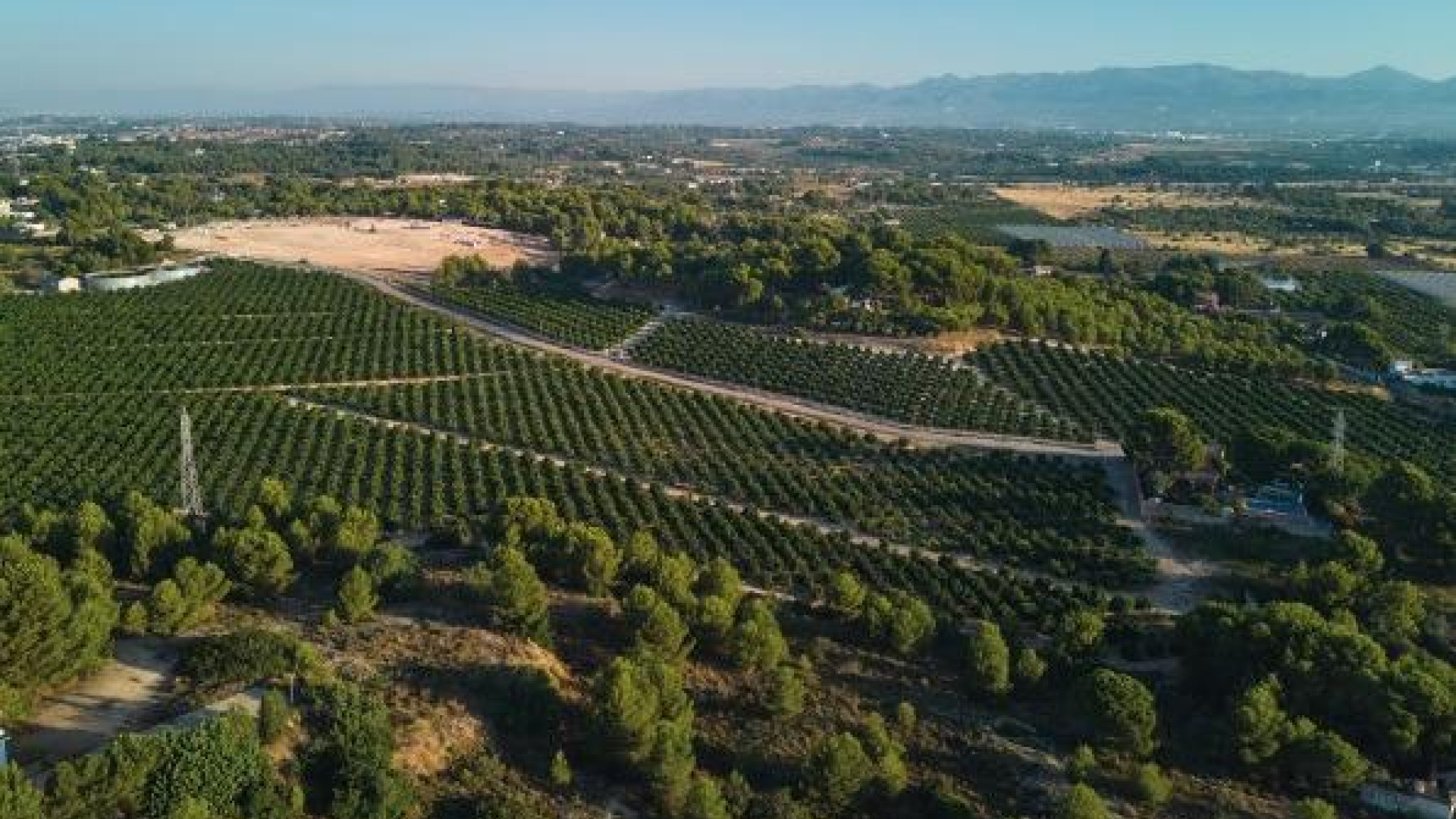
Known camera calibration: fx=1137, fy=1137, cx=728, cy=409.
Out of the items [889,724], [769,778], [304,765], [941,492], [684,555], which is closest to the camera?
[304,765]

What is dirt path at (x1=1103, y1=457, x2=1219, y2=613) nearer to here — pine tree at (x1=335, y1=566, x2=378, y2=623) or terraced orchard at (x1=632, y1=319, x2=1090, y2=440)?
terraced orchard at (x1=632, y1=319, x2=1090, y2=440)

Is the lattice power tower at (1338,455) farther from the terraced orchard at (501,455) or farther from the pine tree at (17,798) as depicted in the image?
the pine tree at (17,798)

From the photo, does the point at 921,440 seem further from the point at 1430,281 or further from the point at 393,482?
the point at 1430,281

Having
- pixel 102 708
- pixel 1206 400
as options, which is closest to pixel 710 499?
pixel 102 708

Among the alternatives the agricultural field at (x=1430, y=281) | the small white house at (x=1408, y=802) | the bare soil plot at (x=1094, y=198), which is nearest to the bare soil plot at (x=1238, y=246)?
the agricultural field at (x=1430, y=281)

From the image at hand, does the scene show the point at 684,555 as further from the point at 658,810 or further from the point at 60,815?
the point at 60,815

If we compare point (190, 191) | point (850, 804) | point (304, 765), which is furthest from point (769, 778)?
point (190, 191)
